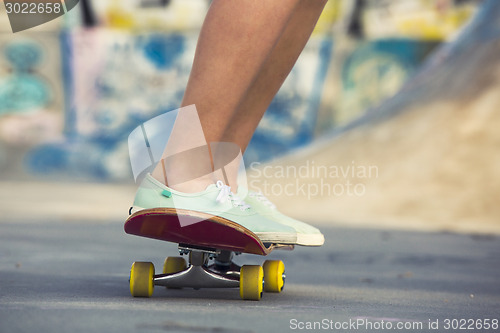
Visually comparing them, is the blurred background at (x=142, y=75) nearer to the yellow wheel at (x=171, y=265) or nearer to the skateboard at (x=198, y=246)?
the yellow wheel at (x=171, y=265)

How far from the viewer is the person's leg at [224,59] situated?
1.83 m

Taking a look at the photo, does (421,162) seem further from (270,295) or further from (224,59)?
(224,59)

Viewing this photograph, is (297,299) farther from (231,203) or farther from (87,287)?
(87,287)

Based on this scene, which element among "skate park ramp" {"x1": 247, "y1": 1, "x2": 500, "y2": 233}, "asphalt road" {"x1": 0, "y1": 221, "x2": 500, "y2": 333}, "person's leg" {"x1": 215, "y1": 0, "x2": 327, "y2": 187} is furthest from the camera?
"skate park ramp" {"x1": 247, "y1": 1, "x2": 500, "y2": 233}

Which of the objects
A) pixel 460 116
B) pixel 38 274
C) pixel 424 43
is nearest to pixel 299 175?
pixel 460 116

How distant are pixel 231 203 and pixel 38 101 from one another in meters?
13.1

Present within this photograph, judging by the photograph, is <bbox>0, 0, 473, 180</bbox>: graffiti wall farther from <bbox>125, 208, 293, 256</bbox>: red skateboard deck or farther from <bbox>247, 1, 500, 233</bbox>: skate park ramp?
<bbox>125, 208, 293, 256</bbox>: red skateboard deck

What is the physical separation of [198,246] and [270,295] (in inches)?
10.5

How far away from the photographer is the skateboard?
1.74 m

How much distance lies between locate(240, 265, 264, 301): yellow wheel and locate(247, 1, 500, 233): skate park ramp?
140 inches

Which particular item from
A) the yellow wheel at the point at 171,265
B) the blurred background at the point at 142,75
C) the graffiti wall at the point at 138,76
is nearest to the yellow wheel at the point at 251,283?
the yellow wheel at the point at 171,265

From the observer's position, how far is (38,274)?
→ 2287 millimetres

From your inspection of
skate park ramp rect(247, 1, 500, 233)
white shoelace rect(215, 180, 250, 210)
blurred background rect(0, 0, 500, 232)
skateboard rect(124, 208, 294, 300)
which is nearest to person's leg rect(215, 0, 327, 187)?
white shoelace rect(215, 180, 250, 210)

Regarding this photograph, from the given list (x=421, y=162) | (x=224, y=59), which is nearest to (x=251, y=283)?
(x=224, y=59)
